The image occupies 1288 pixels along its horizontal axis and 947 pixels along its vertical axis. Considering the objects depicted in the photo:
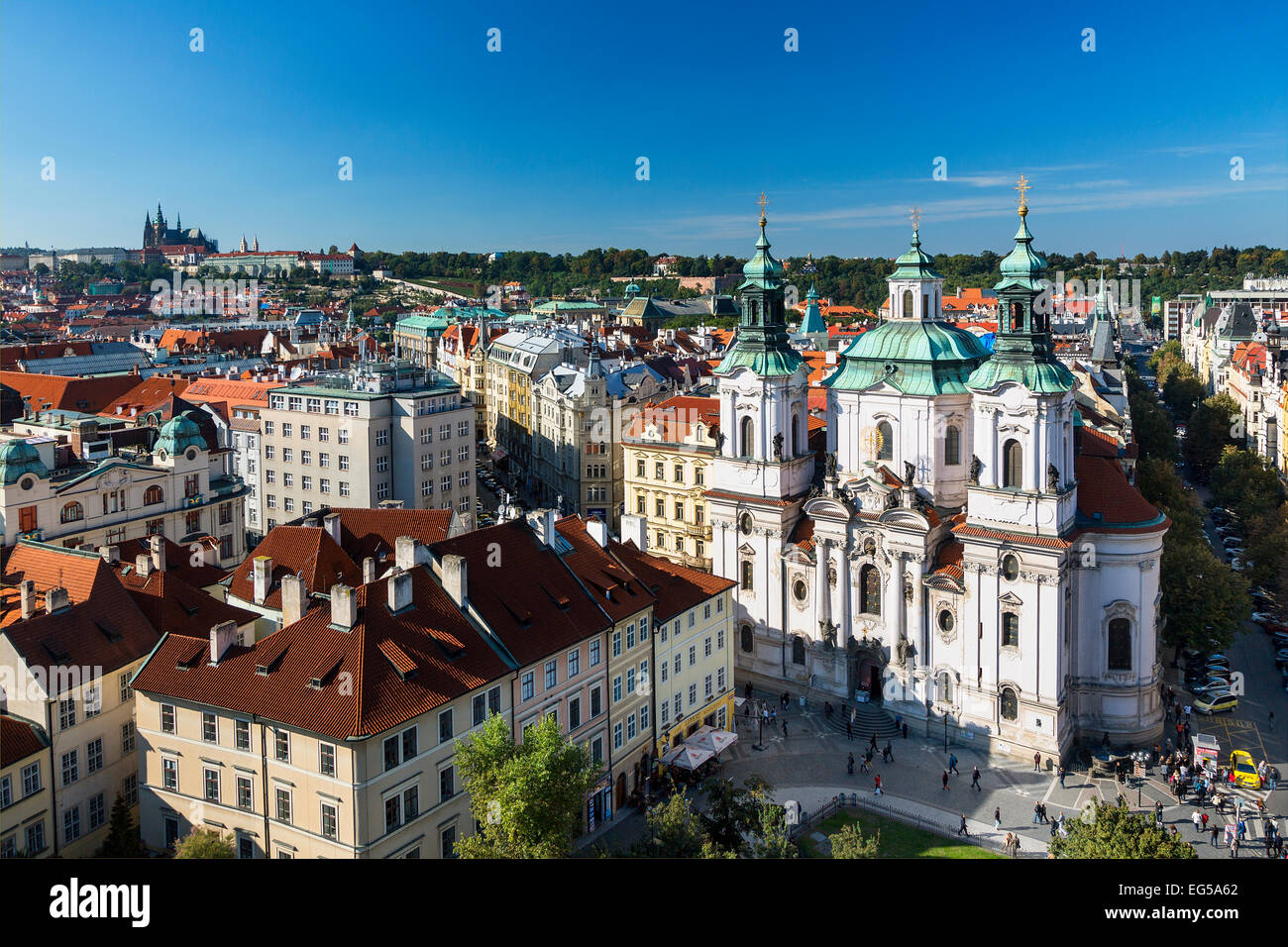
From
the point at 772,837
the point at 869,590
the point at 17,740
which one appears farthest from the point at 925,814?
the point at 17,740

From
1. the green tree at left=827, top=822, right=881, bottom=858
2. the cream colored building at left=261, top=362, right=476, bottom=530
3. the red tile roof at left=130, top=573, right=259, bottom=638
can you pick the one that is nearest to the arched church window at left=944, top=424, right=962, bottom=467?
the green tree at left=827, top=822, right=881, bottom=858

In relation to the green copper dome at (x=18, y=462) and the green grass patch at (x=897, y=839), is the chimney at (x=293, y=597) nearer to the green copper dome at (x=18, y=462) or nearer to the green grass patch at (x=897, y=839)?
the green grass patch at (x=897, y=839)

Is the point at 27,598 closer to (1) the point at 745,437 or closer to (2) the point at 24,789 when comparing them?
(2) the point at 24,789

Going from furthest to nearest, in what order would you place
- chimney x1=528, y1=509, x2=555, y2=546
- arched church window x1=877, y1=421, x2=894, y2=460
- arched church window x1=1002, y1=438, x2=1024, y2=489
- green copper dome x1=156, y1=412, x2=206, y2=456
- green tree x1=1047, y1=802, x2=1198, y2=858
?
green copper dome x1=156, y1=412, x2=206, y2=456
arched church window x1=877, y1=421, x2=894, y2=460
arched church window x1=1002, y1=438, x2=1024, y2=489
chimney x1=528, y1=509, x2=555, y2=546
green tree x1=1047, y1=802, x2=1198, y2=858

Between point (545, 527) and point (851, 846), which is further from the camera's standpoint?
point (545, 527)

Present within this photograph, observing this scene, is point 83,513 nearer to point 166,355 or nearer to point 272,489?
point 272,489

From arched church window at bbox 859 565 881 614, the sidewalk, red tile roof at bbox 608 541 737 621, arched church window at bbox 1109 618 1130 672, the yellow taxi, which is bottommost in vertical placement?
the sidewalk

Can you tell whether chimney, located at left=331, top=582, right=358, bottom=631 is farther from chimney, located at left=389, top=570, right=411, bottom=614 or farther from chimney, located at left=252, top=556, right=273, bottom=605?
chimney, located at left=252, top=556, right=273, bottom=605
